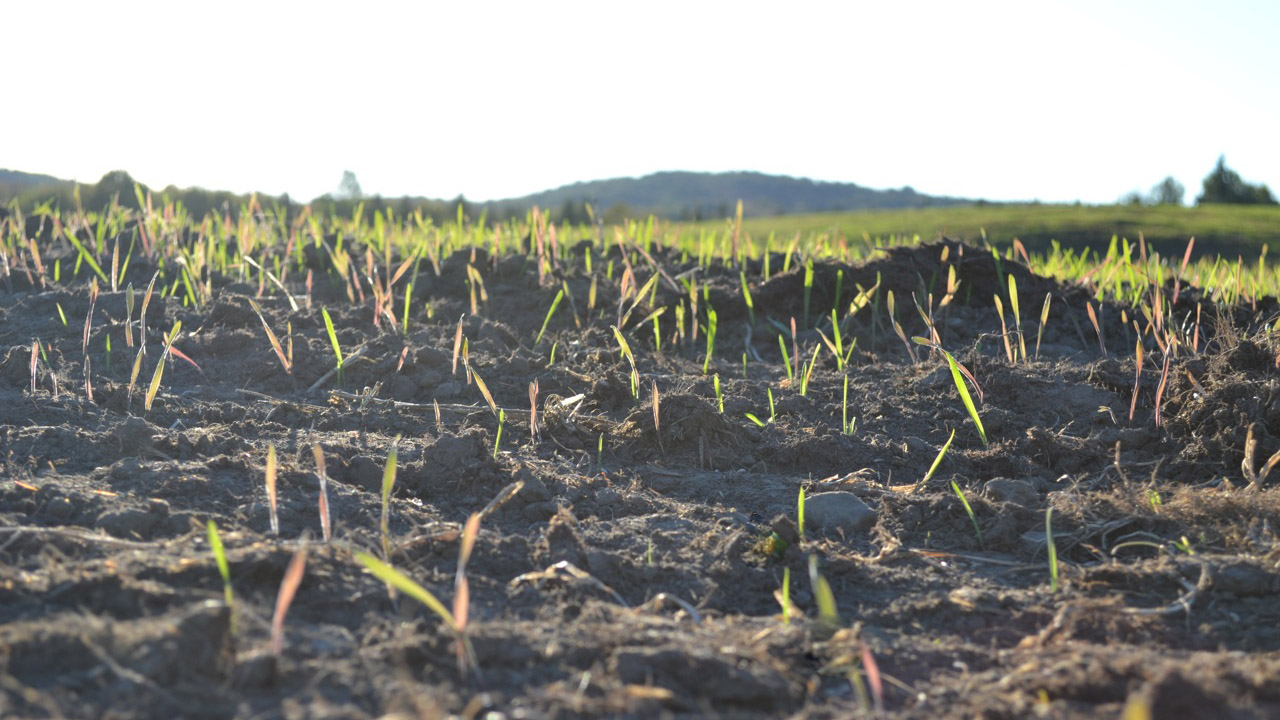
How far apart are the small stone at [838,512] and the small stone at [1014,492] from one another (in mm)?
308

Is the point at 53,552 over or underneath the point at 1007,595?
over

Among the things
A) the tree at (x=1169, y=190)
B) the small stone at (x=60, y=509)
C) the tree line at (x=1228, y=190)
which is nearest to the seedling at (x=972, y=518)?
the small stone at (x=60, y=509)

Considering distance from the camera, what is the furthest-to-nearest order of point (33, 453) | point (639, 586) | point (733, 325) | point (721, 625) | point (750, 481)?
point (733, 325)
point (750, 481)
point (33, 453)
point (639, 586)
point (721, 625)

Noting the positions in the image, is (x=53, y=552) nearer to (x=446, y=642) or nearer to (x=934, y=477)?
(x=446, y=642)

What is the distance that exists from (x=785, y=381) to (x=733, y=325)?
0.97 metres

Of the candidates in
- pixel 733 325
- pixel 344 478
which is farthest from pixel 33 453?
pixel 733 325

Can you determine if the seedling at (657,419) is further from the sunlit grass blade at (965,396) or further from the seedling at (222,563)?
the seedling at (222,563)

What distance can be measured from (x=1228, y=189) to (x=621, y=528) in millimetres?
45603

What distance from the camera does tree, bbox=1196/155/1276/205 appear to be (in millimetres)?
38406

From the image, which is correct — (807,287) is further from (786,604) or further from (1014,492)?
(786,604)

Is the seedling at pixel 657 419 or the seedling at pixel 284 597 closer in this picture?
the seedling at pixel 284 597

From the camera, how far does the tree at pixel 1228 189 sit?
3841cm

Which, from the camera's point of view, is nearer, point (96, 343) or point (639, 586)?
point (639, 586)

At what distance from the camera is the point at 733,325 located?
13.2ft
